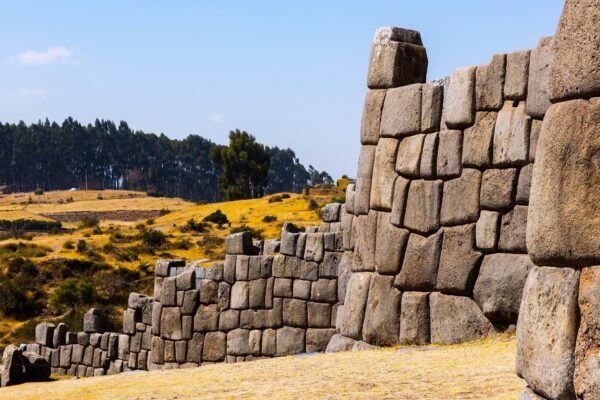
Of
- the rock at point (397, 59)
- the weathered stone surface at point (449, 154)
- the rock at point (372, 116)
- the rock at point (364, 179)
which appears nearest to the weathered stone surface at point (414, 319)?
the weathered stone surface at point (449, 154)

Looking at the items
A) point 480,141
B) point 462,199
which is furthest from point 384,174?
point 480,141

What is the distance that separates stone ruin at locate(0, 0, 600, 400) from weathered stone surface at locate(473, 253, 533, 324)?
0.02 m

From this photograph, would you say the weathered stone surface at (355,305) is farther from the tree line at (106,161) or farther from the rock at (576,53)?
the tree line at (106,161)

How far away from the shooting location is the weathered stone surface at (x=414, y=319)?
37.2ft

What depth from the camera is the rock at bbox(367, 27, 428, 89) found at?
488 inches

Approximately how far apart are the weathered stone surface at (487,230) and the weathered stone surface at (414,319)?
3.28 ft

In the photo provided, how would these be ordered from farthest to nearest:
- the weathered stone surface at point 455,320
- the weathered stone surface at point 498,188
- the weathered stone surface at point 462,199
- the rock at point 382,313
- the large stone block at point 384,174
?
1. the large stone block at point 384,174
2. the rock at point 382,313
3. the weathered stone surface at point 462,199
4. the weathered stone surface at point 455,320
5. the weathered stone surface at point 498,188

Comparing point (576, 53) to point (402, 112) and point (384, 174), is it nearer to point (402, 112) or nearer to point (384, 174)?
point (402, 112)

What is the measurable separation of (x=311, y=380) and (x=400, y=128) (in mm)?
3653

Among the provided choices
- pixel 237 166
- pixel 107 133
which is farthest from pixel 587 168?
pixel 107 133

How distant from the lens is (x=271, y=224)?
50094 millimetres

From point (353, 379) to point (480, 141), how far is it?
304cm

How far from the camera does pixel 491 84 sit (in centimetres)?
1065

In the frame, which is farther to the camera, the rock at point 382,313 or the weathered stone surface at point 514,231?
the rock at point 382,313
